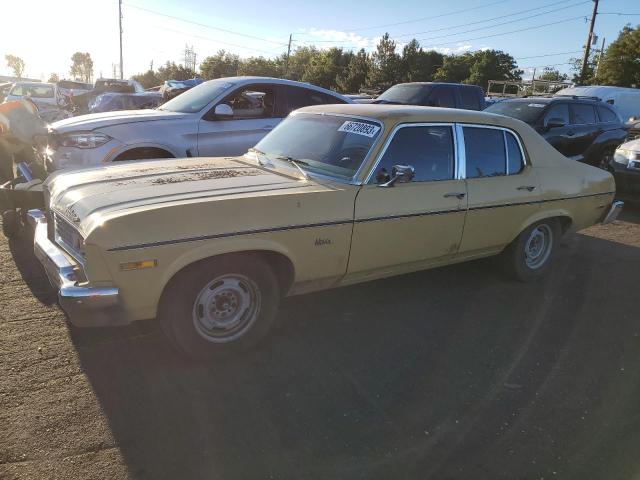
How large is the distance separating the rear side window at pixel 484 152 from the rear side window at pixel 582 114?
6.41 metres

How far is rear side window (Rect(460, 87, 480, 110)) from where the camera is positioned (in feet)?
37.5

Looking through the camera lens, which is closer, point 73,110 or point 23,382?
point 23,382

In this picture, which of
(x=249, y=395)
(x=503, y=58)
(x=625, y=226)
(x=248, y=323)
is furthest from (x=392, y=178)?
(x=503, y=58)

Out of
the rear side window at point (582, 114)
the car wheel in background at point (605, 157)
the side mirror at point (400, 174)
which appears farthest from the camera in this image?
the car wheel in background at point (605, 157)

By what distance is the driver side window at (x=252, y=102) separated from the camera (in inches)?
272

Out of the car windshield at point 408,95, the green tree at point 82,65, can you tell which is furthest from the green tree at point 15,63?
the car windshield at point 408,95

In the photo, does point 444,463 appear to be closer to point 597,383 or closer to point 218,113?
point 597,383

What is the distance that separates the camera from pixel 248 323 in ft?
11.5

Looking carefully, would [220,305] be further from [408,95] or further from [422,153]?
[408,95]

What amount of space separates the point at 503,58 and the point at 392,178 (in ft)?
214

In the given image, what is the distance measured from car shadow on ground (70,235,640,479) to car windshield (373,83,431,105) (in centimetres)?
747

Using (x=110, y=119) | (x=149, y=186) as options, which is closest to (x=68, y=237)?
(x=149, y=186)

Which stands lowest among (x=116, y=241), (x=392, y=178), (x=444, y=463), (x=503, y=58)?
(x=444, y=463)

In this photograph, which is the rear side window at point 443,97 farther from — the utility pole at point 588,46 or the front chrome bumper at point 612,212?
the utility pole at point 588,46
